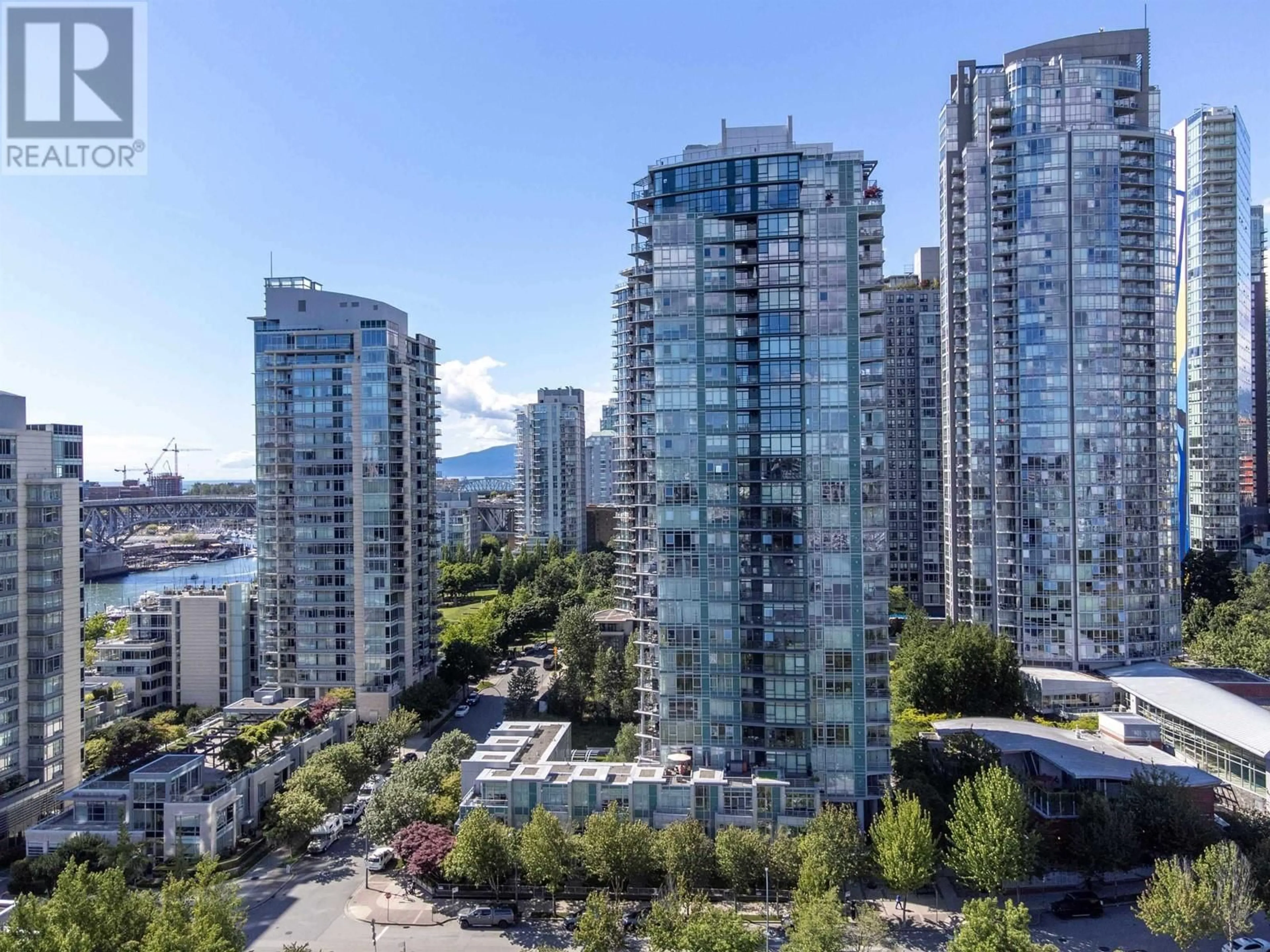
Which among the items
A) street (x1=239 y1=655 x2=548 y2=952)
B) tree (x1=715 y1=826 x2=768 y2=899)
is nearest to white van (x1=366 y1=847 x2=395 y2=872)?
street (x1=239 y1=655 x2=548 y2=952)

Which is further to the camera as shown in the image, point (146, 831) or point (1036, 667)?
point (1036, 667)

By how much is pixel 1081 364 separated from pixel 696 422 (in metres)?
32.6

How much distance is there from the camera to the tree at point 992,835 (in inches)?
1021

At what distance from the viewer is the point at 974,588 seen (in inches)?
2162

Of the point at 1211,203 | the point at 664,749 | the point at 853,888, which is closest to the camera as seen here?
the point at 853,888

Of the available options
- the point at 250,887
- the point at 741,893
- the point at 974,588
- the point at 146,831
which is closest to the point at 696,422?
the point at 741,893

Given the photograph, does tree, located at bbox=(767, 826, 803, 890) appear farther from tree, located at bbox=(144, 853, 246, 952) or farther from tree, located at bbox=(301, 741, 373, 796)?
tree, located at bbox=(301, 741, 373, 796)

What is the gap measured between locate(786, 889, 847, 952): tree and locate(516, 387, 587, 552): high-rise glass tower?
85.7 metres

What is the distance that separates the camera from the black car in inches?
1050

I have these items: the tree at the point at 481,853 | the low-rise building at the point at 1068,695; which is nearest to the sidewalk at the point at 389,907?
the tree at the point at 481,853

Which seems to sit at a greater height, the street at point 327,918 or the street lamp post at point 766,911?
the street lamp post at point 766,911

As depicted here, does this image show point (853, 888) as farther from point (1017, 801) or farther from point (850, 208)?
point (850, 208)

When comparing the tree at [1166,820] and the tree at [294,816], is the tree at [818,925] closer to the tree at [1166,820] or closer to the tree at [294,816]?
the tree at [1166,820]

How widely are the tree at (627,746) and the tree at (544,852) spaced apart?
337 inches
